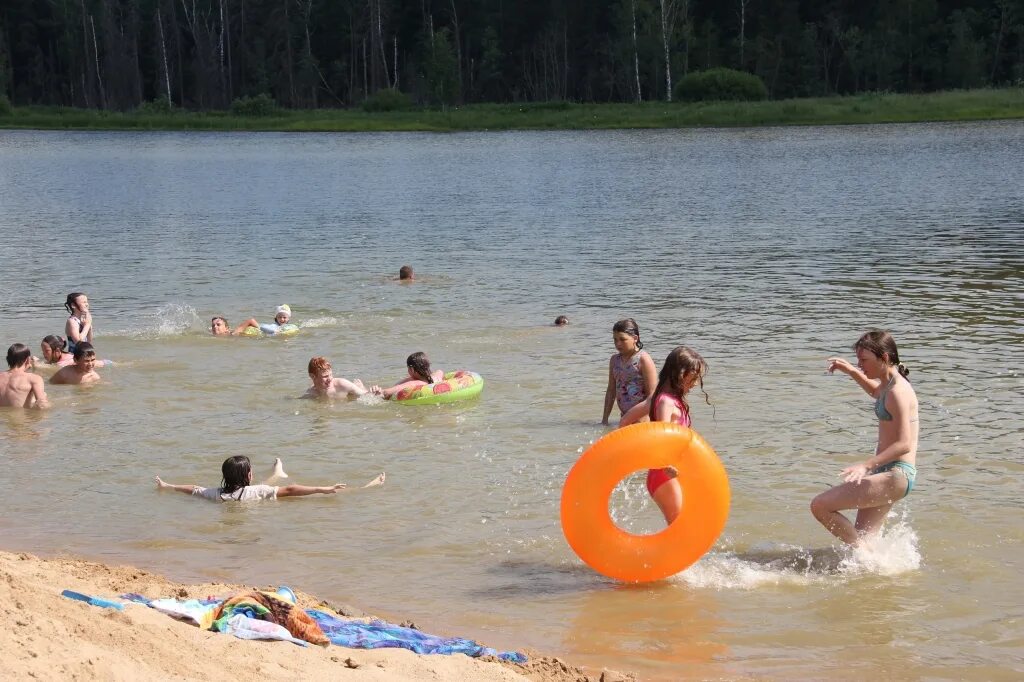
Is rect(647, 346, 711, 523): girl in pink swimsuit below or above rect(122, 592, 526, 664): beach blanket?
above

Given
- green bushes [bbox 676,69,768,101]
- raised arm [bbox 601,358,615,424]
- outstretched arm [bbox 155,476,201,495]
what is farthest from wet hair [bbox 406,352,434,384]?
green bushes [bbox 676,69,768,101]

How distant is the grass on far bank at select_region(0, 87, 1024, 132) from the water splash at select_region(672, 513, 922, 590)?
186ft

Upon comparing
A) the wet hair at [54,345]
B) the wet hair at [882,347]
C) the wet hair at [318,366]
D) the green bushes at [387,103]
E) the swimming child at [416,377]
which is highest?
the green bushes at [387,103]

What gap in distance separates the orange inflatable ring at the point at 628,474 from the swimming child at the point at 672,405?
0.21 meters

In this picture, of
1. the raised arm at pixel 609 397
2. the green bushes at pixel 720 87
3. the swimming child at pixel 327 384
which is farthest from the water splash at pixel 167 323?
the green bushes at pixel 720 87

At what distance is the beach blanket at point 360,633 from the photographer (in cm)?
622

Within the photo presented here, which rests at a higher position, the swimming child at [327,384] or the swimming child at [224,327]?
the swimming child at [224,327]

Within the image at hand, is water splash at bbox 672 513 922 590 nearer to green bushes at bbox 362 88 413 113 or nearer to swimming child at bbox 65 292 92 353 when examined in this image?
swimming child at bbox 65 292 92 353

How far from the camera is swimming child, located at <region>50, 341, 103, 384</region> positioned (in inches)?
543

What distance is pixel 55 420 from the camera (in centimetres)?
1262

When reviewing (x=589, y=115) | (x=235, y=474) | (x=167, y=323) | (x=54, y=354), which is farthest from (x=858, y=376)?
(x=589, y=115)

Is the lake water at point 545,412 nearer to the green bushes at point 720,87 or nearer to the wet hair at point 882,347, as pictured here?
the wet hair at point 882,347

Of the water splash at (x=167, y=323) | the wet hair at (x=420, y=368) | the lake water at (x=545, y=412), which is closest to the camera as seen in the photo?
the lake water at (x=545, y=412)

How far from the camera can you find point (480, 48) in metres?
97.4
